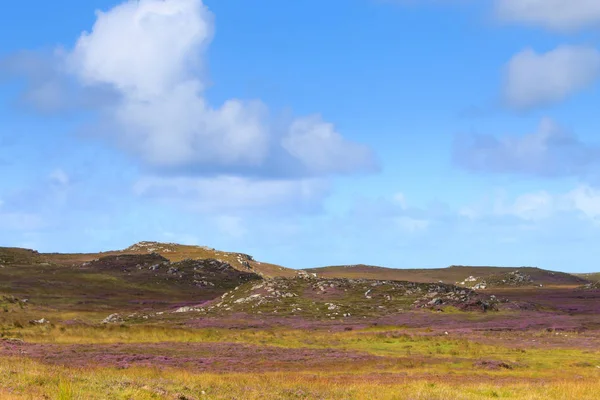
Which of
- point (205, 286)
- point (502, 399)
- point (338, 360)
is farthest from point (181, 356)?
point (205, 286)

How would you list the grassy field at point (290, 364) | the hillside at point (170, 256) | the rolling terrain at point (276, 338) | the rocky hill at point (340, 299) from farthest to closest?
1. the hillside at point (170, 256)
2. the rocky hill at point (340, 299)
3. the rolling terrain at point (276, 338)
4. the grassy field at point (290, 364)

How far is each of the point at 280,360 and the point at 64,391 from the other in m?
27.1

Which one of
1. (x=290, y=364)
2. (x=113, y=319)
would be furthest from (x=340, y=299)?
(x=290, y=364)

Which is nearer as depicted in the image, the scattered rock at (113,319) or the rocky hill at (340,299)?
the scattered rock at (113,319)

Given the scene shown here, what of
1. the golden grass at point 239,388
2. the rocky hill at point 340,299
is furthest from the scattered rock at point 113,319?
the golden grass at point 239,388

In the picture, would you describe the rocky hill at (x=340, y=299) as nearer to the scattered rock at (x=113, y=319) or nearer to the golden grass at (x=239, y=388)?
the scattered rock at (x=113, y=319)

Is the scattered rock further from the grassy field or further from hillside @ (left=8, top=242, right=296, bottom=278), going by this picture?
hillside @ (left=8, top=242, right=296, bottom=278)

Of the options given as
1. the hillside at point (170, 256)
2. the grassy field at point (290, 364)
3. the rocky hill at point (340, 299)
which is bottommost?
the grassy field at point (290, 364)

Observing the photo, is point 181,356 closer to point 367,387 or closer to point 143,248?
point 367,387

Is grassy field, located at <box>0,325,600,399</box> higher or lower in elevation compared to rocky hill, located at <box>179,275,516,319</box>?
lower

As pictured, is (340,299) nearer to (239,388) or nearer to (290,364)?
(290,364)

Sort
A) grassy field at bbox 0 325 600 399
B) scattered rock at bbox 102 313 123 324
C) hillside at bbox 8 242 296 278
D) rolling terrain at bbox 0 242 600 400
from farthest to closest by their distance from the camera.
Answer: hillside at bbox 8 242 296 278
scattered rock at bbox 102 313 123 324
rolling terrain at bbox 0 242 600 400
grassy field at bbox 0 325 600 399

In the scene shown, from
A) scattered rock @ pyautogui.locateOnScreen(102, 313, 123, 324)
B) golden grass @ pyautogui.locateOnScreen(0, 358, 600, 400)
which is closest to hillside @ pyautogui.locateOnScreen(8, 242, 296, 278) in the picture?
scattered rock @ pyautogui.locateOnScreen(102, 313, 123, 324)

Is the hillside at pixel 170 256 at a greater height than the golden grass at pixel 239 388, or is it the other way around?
the hillside at pixel 170 256
